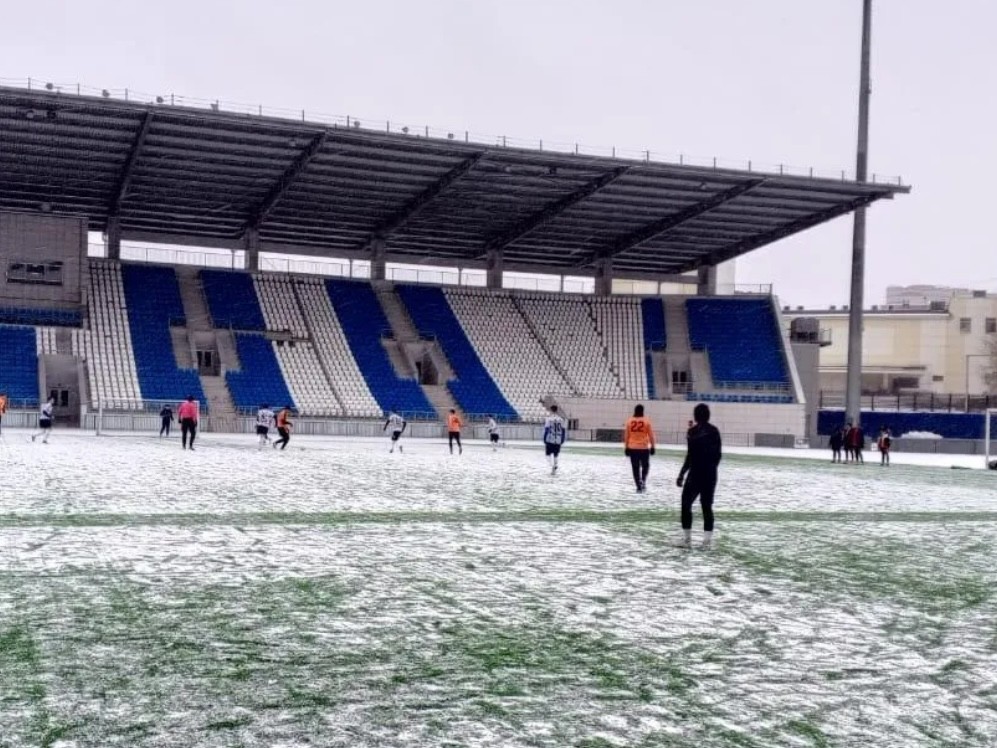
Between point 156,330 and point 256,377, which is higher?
point 156,330

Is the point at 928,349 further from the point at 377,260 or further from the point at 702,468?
the point at 702,468

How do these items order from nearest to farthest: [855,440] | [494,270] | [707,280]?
[855,440], [494,270], [707,280]

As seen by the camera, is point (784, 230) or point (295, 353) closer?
point (295, 353)

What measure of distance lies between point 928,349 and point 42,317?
7089cm

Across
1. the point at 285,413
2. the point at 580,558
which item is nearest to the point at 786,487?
the point at 580,558

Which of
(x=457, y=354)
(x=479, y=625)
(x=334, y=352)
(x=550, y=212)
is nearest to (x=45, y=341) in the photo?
(x=334, y=352)

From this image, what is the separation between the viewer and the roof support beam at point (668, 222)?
50.1 m

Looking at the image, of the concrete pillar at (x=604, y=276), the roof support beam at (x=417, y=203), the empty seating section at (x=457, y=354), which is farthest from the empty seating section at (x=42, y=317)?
the concrete pillar at (x=604, y=276)

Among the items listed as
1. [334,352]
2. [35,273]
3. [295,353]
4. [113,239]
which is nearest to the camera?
[35,273]

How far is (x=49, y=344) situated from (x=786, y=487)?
3469cm

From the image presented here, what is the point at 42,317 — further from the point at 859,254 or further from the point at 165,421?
the point at 859,254

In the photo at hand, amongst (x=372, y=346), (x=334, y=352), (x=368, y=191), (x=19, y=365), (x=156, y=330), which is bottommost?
(x=19, y=365)

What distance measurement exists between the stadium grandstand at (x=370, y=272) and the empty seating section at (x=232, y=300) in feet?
0.35

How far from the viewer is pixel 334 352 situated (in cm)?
5312
